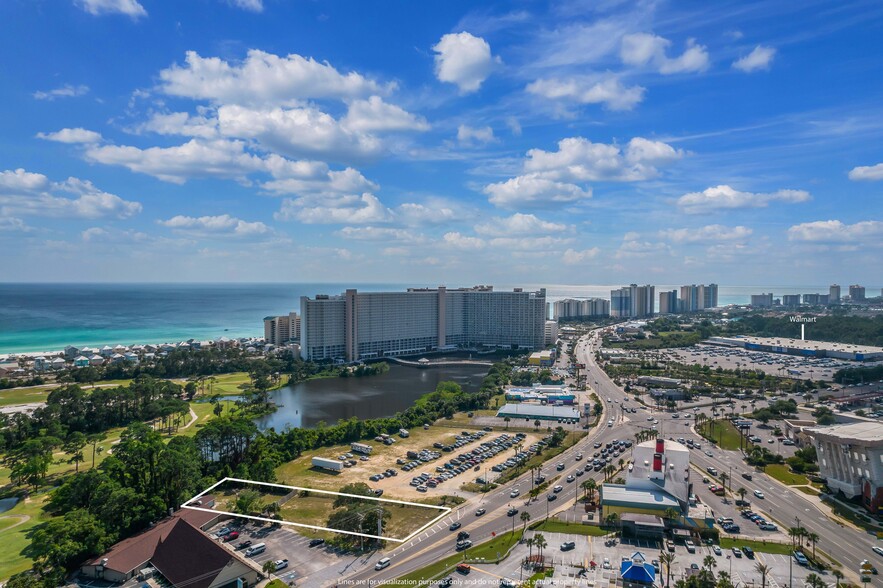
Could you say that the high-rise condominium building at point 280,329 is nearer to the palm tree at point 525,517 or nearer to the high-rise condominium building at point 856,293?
the palm tree at point 525,517

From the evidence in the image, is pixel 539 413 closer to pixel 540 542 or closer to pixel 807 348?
pixel 540 542

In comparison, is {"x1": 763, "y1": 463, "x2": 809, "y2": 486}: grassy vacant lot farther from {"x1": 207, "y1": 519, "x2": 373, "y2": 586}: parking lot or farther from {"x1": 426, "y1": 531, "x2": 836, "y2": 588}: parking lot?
{"x1": 207, "y1": 519, "x2": 373, "y2": 586}: parking lot

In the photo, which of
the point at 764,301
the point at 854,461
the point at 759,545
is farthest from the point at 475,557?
the point at 764,301

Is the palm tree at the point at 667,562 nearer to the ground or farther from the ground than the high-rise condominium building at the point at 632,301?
nearer to the ground

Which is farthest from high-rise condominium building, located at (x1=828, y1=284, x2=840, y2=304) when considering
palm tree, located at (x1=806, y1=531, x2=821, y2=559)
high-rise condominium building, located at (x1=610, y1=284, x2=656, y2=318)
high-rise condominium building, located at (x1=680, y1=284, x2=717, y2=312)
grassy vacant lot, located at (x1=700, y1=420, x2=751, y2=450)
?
palm tree, located at (x1=806, y1=531, x2=821, y2=559)

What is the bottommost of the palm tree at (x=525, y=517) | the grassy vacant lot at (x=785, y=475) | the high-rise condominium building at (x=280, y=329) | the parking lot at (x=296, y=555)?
the grassy vacant lot at (x=785, y=475)

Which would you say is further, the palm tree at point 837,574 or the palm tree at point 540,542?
the palm tree at point 540,542

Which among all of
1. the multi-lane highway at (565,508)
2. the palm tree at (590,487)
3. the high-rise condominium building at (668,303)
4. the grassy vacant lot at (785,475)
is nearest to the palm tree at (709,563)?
the multi-lane highway at (565,508)

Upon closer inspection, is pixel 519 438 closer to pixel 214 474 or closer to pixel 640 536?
pixel 640 536

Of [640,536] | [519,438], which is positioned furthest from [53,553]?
[519,438]
